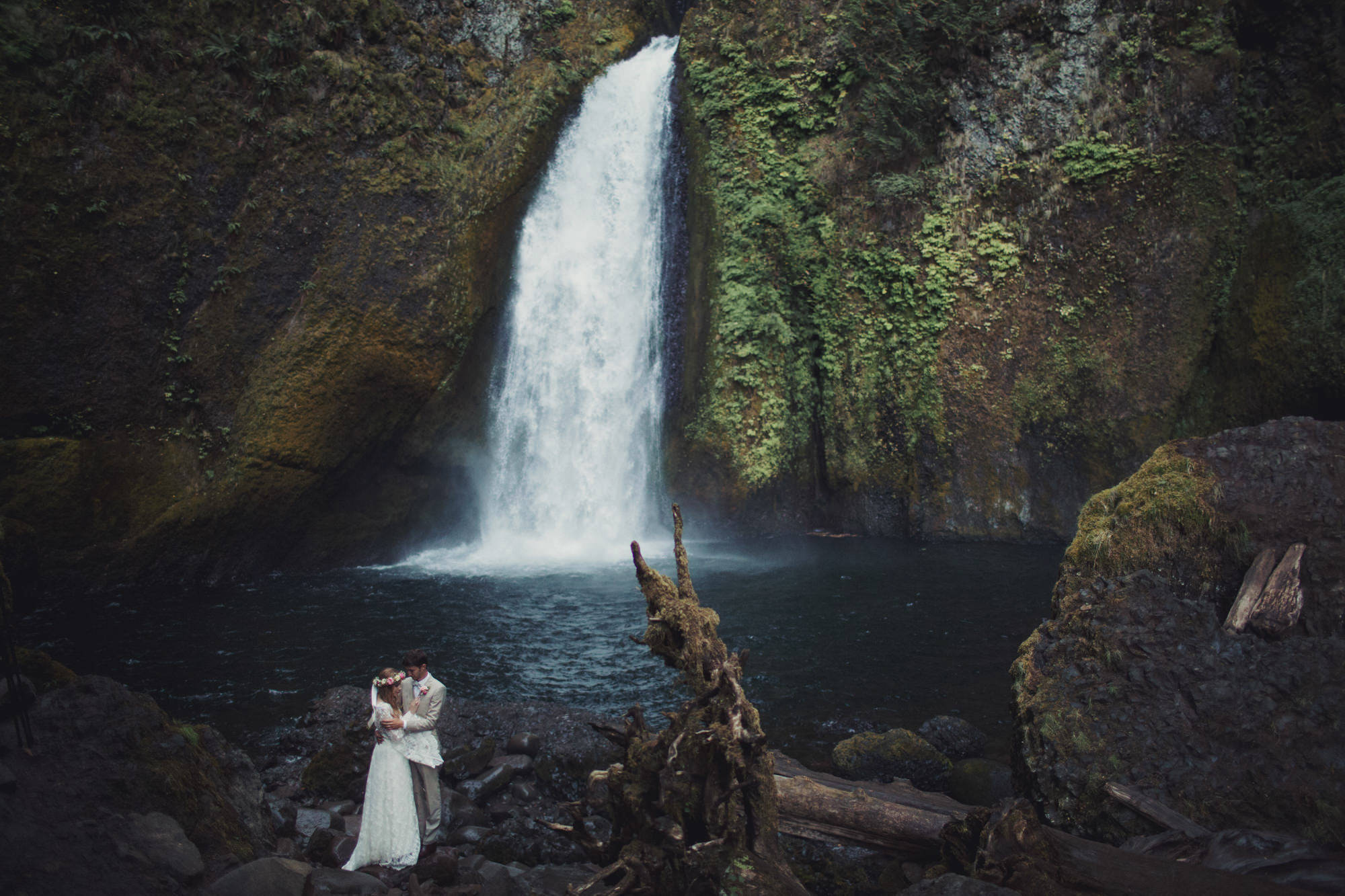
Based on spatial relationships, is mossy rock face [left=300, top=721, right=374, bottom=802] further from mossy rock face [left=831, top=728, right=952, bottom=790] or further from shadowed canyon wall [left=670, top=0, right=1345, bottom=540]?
shadowed canyon wall [left=670, top=0, right=1345, bottom=540]

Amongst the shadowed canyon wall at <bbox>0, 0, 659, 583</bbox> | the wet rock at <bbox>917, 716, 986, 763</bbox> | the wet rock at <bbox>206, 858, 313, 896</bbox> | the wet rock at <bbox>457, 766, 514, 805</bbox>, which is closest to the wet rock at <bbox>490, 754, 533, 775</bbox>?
the wet rock at <bbox>457, 766, 514, 805</bbox>

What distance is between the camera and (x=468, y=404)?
48.4 feet

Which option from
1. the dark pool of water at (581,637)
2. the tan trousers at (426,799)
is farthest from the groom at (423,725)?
the dark pool of water at (581,637)

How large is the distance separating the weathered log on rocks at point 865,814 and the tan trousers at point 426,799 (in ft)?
7.93

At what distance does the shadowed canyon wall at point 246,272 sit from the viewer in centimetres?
1095

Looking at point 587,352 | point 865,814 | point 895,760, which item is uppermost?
point 587,352

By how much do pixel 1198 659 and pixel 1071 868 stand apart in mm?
1621

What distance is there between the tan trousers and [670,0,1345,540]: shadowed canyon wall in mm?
11469

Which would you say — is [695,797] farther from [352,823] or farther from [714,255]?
[714,255]

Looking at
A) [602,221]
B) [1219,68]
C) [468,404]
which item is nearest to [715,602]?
[468,404]

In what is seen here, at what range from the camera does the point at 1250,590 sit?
12.7ft

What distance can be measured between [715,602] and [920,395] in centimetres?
723

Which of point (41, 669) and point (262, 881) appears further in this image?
point (41, 669)

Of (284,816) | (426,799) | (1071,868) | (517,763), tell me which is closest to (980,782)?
(1071,868)
